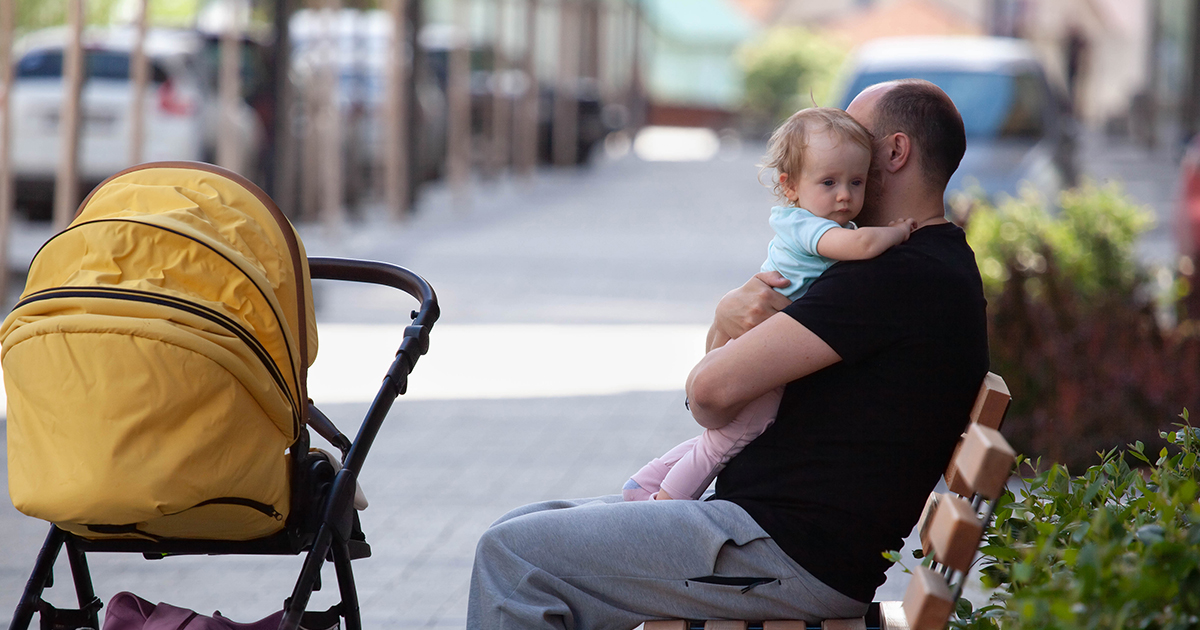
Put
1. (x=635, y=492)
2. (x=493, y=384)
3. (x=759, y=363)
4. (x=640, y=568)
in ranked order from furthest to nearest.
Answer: (x=493, y=384) < (x=635, y=492) < (x=640, y=568) < (x=759, y=363)

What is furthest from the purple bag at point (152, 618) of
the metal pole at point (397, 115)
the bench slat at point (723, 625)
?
the metal pole at point (397, 115)

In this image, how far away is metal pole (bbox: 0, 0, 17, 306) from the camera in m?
8.50

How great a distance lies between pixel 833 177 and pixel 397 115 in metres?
13.0

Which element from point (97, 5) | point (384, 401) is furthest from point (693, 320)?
point (97, 5)

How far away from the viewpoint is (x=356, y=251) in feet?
41.5

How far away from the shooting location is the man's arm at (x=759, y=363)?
7.98ft

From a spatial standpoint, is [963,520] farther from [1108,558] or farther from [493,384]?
[493,384]

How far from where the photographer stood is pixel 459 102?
17938 mm

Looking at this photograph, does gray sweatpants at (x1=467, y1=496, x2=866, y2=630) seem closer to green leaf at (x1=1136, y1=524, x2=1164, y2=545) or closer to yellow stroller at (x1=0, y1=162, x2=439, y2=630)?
yellow stroller at (x1=0, y1=162, x2=439, y2=630)

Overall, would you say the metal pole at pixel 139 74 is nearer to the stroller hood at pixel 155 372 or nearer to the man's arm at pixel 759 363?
the stroller hood at pixel 155 372

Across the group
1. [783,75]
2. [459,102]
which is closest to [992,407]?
[459,102]

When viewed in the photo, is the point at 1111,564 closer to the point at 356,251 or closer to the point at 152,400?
the point at 152,400

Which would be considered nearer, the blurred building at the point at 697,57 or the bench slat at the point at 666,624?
the bench slat at the point at 666,624

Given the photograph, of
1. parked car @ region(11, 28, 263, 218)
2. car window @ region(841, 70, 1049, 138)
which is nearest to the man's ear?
car window @ region(841, 70, 1049, 138)
